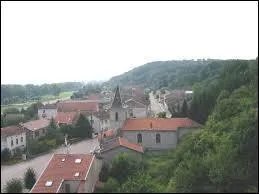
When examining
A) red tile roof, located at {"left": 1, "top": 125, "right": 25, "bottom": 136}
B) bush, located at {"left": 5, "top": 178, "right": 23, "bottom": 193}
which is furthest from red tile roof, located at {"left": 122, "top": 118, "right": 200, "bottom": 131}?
bush, located at {"left": 5, "top": 178, "right": 23, "bottom": 193}

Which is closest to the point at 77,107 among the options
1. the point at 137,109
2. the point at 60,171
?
the point at 137,109

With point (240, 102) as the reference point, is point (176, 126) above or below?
below

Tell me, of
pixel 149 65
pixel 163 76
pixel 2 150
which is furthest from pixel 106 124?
pixel 149 65

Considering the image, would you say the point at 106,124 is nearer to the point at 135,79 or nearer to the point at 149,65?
the point at 135,79

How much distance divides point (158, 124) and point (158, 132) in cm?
94

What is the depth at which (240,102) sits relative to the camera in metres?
28.2

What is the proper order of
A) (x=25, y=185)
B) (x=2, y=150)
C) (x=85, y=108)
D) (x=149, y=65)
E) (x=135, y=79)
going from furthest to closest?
(x=149, y=65) → (x=135, y=79) → (x=85, y=108) → (x=25, y=185) → (x=2, y=150)

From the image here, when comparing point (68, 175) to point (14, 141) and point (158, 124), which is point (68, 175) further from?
point (158, 124)

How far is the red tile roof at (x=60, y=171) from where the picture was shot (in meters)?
17.4

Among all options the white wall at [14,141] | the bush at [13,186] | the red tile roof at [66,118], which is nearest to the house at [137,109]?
the red tile roof at [66,118]

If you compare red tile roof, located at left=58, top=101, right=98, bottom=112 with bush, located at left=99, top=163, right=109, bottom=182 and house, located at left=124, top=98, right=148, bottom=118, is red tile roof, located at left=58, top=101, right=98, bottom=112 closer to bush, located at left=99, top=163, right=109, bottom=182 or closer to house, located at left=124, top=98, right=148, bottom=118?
house, located at left=124, top=98, right=148, bottom=118

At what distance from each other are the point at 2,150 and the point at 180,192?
6991mm

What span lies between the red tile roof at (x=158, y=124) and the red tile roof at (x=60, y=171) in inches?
614

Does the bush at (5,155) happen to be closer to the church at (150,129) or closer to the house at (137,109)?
the church at (150,129)
